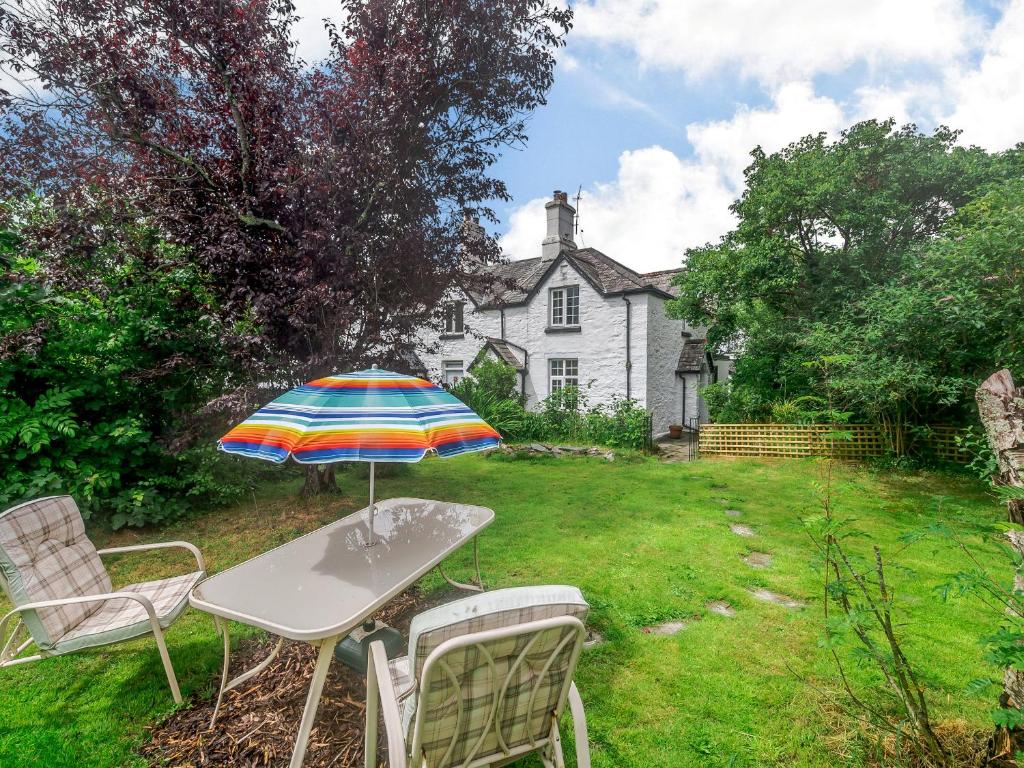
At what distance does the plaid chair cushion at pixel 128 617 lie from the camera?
2756 millimetres

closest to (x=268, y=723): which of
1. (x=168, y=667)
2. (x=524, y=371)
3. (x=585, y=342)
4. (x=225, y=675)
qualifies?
(x=225, y=675)

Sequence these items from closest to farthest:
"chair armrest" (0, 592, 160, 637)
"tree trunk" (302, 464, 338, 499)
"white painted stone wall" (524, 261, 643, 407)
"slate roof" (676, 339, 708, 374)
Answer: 1. "chair armrest" (0, 592, 160, 637)
2. "tree trunk" (302, 464, 338, 499)
3. "white painted stone wall" (524, 261, 643, 407)
4. "slate roof" (676, 339, 708, 374)

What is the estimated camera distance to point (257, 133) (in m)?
5.82

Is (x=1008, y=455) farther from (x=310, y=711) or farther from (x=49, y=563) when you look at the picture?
(x=49, y=563)

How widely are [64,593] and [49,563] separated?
0.79 ft

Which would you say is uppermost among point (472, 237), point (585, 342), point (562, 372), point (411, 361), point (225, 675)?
point (472, 237)

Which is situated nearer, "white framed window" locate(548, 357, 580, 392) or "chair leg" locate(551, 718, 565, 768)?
"chair leg" locate(551, 718, 565, 768)

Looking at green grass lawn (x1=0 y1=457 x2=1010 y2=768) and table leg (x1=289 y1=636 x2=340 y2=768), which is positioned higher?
table leg (x1=289 y1=636 x2=340 y2=768)

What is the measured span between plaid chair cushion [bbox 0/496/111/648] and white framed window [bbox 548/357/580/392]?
14.5m

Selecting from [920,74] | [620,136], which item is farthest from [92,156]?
[920,74]

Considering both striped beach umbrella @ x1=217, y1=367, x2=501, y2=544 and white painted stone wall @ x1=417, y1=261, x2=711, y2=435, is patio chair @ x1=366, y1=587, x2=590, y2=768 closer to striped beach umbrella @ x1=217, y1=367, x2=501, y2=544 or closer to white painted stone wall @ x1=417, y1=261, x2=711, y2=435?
striped beach umbrella @ x1=217, y1=367, x2=501, y2=544

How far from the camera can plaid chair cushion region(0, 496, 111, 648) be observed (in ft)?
9.03

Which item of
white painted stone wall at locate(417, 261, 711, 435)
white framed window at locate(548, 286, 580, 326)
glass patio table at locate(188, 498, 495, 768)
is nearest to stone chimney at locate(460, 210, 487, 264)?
glass patio table at locate(188, 498, 495, 768)

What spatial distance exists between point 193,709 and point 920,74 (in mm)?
10897
